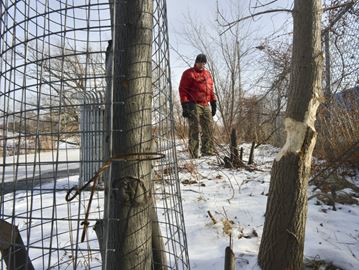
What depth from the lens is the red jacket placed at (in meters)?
6.07

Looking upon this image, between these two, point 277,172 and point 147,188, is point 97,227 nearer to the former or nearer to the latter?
point 147,188

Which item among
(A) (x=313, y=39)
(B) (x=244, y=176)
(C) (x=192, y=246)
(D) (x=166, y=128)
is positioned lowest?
(C) (x=192, y=246)

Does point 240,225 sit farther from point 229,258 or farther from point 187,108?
point 187,108

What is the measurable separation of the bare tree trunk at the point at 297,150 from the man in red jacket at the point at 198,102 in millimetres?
3791

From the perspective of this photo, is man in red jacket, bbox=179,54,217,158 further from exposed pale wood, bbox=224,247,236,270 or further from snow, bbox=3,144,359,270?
exposed pale wood, bbox=224,247,236,270

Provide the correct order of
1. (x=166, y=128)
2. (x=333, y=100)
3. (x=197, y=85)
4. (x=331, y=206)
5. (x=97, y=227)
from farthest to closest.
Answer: (x=197, y=85) < (x=333, y=100) < (x=331, y=206) < (x=166, y=128) < (x=97, y=227)

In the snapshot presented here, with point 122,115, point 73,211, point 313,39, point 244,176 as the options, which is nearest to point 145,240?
point 122,115

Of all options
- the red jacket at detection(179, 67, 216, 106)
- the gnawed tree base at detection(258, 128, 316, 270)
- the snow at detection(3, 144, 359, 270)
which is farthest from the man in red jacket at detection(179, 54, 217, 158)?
the gnawed tree base at detection(258, 128, 316, 270)

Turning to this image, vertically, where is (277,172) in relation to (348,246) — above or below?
above

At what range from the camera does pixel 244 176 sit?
4.58 meters

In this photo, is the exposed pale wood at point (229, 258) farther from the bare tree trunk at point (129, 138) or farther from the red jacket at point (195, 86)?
the red jacket at point (195, 86)

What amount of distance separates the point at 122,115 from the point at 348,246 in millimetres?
2106

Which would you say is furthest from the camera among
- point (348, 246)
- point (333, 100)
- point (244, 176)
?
point (333, 100)

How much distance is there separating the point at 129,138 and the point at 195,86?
16.5ft
